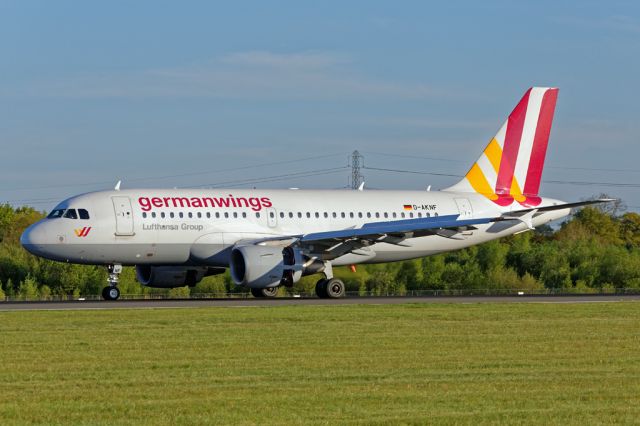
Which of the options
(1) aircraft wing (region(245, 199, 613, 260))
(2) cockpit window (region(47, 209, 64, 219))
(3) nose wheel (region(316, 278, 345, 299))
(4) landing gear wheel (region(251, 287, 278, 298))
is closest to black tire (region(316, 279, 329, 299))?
(3) nose wheel (region(316, 278, 345, 299))

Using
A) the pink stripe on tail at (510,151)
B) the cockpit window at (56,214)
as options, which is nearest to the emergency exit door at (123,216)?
the cockpit window at (56,214)

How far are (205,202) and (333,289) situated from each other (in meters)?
5.46

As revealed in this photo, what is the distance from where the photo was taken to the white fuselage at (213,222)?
137 ft

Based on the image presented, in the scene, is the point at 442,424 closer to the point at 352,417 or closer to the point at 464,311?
the point at 352,417

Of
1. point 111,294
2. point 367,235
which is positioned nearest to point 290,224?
point 367,235

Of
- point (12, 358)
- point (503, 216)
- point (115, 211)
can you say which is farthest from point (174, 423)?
point (503, 216)

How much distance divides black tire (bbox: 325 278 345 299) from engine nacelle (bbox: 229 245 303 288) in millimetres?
2143

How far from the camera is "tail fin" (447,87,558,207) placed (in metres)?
50.3

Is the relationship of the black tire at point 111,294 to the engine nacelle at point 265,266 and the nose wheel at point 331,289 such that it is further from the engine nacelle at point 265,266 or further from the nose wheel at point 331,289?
the nose wheel at point 331,289

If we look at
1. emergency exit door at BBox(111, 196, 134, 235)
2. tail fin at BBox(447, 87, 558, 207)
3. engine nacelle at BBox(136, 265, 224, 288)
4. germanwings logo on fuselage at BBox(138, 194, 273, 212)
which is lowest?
engine nacelle at BBox(136, 265, 224, 288)

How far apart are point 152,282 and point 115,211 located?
4.02m

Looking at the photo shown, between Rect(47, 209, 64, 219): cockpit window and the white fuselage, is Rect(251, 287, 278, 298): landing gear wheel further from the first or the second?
Rect(47, 209, 64, 219): cockpit window

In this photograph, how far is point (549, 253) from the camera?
6219cm

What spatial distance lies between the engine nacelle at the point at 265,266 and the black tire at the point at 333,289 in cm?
214
